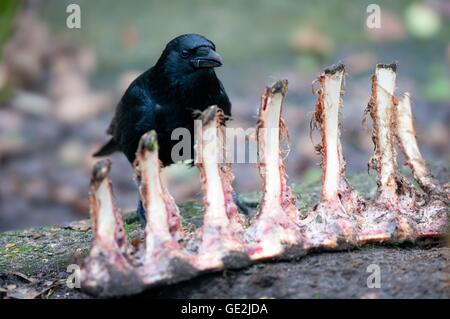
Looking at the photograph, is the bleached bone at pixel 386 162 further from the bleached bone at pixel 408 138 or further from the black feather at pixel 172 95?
the black feather at pixel 172 95

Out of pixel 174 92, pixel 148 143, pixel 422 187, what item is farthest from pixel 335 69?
pixel 174 92

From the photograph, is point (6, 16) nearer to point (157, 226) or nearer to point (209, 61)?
point (209, 61)

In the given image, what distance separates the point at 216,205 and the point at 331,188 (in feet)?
1.61

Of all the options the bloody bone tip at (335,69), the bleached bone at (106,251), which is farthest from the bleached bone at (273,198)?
the bleached bone at (106,251)

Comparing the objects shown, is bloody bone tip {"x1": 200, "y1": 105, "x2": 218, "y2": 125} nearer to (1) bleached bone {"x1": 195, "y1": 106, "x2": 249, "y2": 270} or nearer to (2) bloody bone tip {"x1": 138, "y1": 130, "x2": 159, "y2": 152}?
(1) bleached bone {"x1": 195, "y1": 106, "x2": 249, "y2": 270}

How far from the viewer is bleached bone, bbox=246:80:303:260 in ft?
9.12

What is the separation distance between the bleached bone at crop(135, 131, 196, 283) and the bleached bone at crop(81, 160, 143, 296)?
7 centimetres

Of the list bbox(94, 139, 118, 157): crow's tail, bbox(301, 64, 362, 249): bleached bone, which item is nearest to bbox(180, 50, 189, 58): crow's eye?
bbox(301, 64, 362, 249): bleached bone

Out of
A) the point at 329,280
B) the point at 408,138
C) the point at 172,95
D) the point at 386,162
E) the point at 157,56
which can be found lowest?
the point at 329,280

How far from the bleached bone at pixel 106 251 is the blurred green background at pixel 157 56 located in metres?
3.78

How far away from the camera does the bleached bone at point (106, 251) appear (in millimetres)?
2516

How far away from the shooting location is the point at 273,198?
286cm

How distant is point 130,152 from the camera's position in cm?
432
